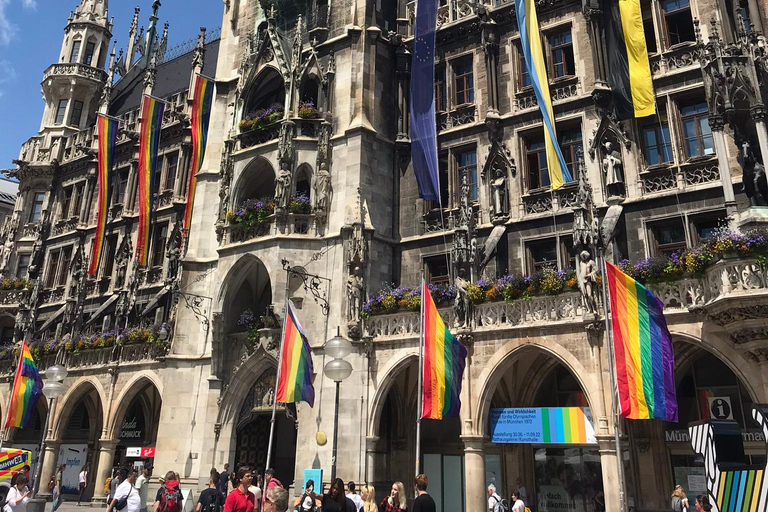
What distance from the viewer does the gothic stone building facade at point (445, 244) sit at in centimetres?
1925

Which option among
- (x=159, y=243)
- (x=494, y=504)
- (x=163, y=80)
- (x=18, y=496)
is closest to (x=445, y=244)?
(x=494, y=504)

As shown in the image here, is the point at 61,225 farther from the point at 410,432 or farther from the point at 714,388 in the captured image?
the point at 714,388

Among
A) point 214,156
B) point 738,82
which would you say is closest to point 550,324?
point 738,82

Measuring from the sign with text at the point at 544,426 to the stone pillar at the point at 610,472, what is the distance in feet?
2.15

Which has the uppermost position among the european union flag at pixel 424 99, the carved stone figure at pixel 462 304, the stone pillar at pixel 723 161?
the european union flag at pixel 424 99

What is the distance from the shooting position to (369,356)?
23.2 metres

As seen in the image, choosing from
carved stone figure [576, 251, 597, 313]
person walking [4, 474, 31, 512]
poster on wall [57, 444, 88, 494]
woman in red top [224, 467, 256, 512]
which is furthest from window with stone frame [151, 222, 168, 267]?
woman in red top [224, 467, 256, 512]

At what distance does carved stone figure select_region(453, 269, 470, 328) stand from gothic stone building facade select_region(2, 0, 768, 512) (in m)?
0.14

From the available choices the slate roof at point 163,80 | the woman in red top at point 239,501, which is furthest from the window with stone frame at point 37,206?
the woman in red top at point 239,501

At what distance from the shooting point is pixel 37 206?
141ft

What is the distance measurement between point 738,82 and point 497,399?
13.3m

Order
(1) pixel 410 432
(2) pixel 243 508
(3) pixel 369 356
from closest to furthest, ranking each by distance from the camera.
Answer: (2) pixel 243 508
(3) pixel 369 356
(1) pixel 410 432

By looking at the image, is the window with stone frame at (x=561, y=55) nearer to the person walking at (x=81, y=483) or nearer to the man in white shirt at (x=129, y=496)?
the man in white shirt at (x=129, y=496)

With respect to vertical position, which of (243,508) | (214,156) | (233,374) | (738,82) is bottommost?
(243,508)
